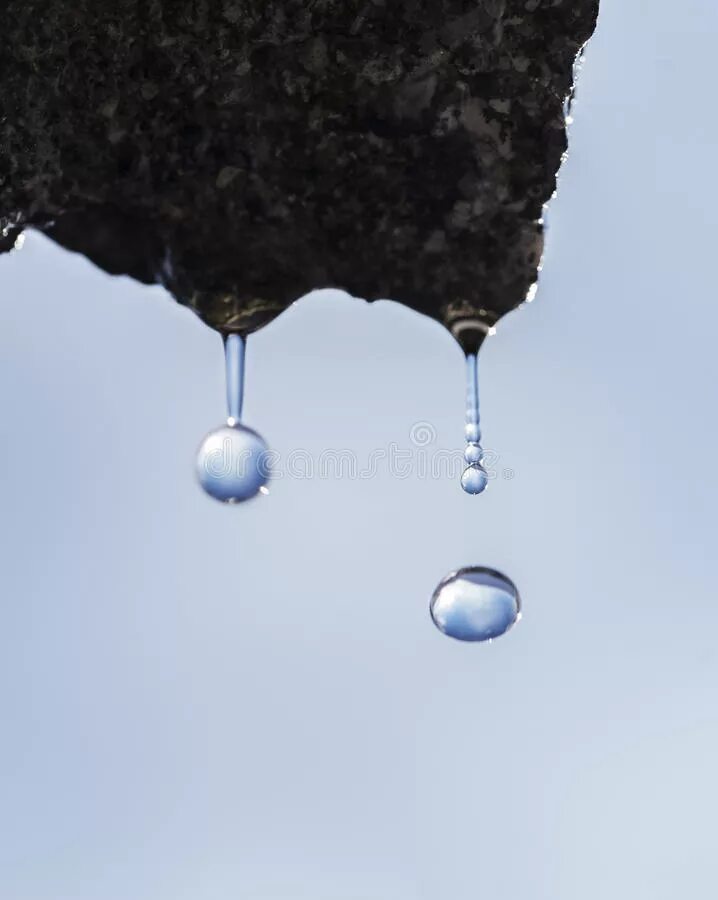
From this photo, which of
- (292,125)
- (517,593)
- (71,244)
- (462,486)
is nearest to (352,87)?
(292,125)

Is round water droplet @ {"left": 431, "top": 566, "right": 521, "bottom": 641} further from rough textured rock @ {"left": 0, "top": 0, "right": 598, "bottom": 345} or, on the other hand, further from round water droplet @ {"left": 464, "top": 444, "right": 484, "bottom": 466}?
rough textured rock @ {"left": 0, "top": 0, "right": 598, "bottom": 345}

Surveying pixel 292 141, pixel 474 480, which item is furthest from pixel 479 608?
pixel 292 141

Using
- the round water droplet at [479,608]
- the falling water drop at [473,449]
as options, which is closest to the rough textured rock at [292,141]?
the falling water drop at [473,449]

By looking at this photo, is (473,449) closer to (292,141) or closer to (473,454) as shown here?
(473,454)

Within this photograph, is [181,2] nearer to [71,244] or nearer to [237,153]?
[237,153]

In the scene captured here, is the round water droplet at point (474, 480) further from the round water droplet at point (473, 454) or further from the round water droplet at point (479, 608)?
the round water droplet at point (479, 608)

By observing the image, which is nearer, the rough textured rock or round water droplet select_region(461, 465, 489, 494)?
the rough textured rock

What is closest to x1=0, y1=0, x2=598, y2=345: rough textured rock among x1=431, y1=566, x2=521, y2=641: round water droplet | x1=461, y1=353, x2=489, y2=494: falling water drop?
x1=461, y1=353, x2=489, y2=494: falling water drop
